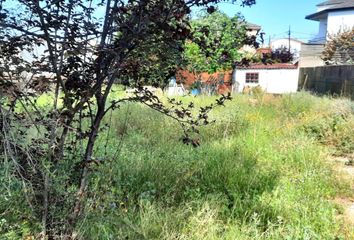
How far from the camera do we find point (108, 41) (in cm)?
206

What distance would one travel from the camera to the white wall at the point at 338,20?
2558cm

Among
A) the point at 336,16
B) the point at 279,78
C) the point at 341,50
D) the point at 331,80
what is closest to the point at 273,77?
the point at 279,78

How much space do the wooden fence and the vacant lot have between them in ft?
13.1

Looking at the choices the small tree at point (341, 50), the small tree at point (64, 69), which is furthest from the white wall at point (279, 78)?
the small tree at point (64, 69)

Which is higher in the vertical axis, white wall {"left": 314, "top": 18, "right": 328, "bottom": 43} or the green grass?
white wall {"left": 314, "top": 18, "right": 328, "bottom": 43}

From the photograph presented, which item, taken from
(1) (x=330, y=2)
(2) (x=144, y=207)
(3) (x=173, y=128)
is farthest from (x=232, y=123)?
(1) (x=330, y=2)

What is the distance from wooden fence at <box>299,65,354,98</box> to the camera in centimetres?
927

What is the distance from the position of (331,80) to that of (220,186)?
28.2ft

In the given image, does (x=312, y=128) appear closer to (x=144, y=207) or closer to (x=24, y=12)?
(x=144, y=207)

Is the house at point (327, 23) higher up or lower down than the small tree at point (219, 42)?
higher up

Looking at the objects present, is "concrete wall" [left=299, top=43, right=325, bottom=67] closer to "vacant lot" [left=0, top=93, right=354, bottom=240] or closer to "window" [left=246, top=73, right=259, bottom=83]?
"window" [left=246, top=73, right=259, bottom=83]

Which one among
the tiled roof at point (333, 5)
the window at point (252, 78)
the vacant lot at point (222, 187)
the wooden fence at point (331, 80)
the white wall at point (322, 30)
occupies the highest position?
the tiled roof at point (333, 5)

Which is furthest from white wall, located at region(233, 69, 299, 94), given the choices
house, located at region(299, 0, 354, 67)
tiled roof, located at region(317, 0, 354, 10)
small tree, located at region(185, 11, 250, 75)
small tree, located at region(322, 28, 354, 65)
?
small tree, located at region(185, 11, 250, 75)

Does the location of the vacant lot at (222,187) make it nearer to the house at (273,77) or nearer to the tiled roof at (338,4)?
the house at (273,77)
